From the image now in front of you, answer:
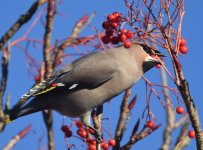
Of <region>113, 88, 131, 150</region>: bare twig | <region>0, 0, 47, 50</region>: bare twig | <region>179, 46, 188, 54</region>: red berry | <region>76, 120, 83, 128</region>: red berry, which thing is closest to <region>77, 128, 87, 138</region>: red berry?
<region>76, 120, 83, 128</region>: red berry

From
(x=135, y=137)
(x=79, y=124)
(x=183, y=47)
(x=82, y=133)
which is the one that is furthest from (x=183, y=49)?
(x=79, y=124)

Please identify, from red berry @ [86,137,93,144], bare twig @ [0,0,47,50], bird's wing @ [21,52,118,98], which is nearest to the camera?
bare twig @ [0,0,47,50]

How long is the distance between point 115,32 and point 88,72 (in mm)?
804

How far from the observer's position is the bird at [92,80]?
11.4ft

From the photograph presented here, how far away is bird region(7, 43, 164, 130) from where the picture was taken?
136 inches

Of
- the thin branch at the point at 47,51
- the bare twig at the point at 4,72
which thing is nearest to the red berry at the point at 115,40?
the thin branch at the point at 47,51

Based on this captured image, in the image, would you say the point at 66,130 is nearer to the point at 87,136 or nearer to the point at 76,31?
the point at 87,136

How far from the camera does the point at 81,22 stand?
3512mm

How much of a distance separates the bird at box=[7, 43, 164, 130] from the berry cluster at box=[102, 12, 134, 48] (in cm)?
64

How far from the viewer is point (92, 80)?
356 centimetres

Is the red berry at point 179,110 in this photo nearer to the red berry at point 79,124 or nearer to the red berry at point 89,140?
the red berry at point 89,140

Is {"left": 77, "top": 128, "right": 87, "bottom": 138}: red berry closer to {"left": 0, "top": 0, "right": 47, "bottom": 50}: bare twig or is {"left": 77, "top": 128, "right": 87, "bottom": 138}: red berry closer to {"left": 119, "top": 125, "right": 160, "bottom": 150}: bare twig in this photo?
{"left": 119, "top": 125, "right": 160, "bottom": 150}: bare twig

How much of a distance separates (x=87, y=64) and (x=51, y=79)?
13.0 inches

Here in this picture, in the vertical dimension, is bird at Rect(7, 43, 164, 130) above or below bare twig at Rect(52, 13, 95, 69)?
below
